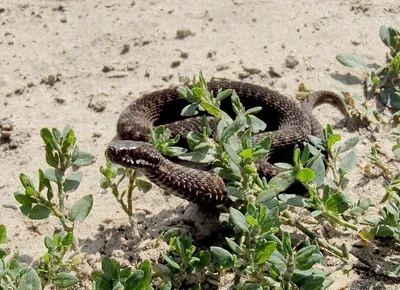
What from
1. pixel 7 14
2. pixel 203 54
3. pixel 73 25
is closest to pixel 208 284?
pixel 203 54

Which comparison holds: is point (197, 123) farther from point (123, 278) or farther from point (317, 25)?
point (123, 278)

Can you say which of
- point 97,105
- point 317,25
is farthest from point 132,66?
point 317,25

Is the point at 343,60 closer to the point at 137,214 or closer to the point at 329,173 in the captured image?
the point at 329,173

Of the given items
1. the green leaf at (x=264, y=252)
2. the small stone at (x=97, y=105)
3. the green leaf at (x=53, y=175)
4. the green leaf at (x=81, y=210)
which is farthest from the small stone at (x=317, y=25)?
the green leaf at (x=264, y=252)

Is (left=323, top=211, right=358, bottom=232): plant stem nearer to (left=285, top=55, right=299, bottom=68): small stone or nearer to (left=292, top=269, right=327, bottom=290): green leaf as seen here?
(left=292, top=269, right=327, bottom=290): green leaf

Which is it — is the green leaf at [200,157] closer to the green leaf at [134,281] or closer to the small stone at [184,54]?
the green leaf at [134,281]
